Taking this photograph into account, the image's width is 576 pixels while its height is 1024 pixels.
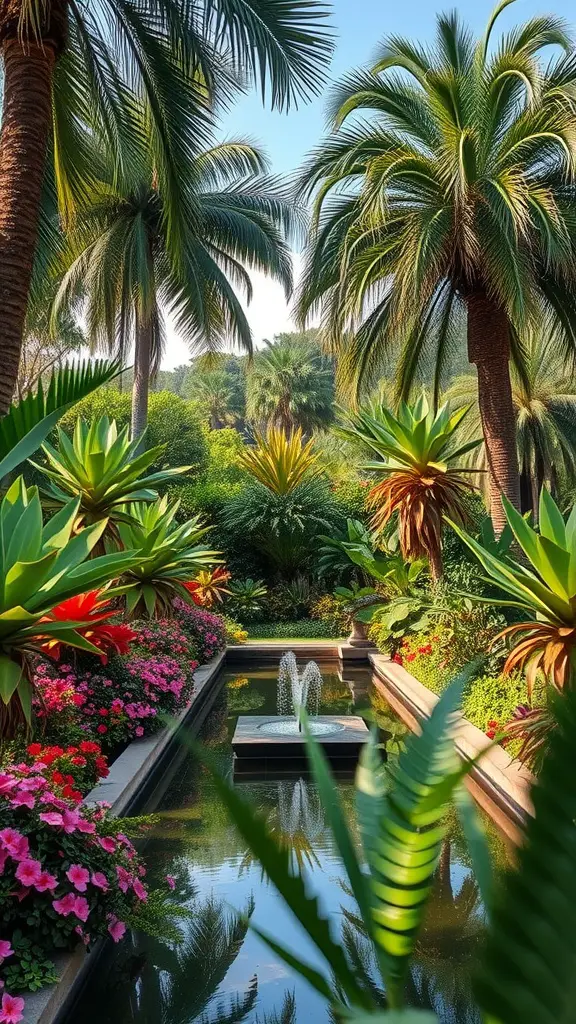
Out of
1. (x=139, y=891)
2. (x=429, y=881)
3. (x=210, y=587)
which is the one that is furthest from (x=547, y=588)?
(x=210, y=587)

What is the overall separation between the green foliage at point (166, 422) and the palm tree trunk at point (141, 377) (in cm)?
660

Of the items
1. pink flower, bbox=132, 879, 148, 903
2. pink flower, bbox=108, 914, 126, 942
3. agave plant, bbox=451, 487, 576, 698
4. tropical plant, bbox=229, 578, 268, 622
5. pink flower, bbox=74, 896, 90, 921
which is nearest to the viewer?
pink flower, bbox=74, 896, 90, 921

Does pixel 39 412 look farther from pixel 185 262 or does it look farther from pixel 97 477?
pixel 185 262

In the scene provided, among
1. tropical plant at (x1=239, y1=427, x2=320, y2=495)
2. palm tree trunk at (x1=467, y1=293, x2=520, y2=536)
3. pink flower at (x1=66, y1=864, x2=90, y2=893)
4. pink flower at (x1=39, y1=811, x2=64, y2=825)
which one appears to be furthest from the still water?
tropical plant at (x1=239, y1=427, x2=320, y2=495)

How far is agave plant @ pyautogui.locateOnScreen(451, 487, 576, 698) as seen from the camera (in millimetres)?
6090

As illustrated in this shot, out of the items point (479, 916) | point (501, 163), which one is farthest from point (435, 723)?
point (501, 163)

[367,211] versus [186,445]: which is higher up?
[367,211]

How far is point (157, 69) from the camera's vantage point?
8180mm

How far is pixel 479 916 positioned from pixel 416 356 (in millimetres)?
9128

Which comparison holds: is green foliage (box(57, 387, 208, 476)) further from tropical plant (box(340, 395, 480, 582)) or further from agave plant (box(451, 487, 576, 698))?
agave plant (box(451, 487, 576, 698))

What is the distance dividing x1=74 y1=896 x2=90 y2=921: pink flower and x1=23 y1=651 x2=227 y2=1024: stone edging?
21 centimetres

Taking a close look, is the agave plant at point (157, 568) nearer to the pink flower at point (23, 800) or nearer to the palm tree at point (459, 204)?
the palm tree at point (459, 204)

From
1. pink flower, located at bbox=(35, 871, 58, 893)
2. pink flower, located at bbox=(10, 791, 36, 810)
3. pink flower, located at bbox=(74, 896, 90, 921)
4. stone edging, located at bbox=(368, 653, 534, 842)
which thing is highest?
pink flower, located at bbox=(10, 791, 36, 810)

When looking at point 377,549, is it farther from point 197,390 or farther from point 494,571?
point 197,390
